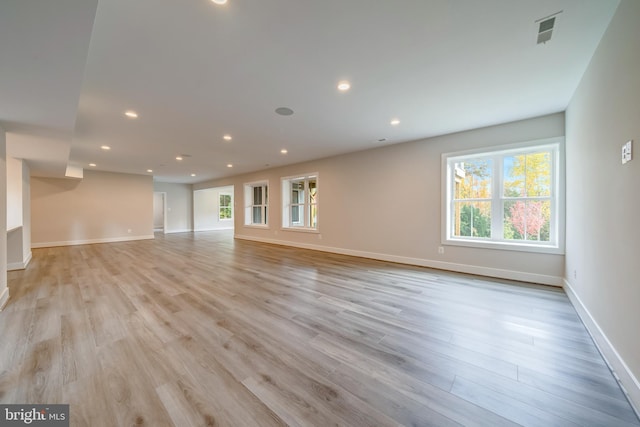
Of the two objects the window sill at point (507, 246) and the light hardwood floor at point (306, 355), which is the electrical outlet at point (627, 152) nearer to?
the light hardwood floor at point (306, 355)

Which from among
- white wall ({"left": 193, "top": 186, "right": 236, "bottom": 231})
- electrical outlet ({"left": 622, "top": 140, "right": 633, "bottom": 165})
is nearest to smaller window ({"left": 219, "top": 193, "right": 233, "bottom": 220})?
white wall ({"left": 193, "top": 186, "right": 236, "bottom": 231})

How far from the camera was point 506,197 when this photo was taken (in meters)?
3.91

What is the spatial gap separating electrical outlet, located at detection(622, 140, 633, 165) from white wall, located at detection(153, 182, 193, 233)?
1315cm

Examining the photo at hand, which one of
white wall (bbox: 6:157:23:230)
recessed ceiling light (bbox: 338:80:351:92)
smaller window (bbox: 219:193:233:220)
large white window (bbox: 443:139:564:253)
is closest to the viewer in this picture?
recessed ceiling light (bbox: 338:80:351:92)

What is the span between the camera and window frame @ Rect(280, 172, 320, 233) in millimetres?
6568

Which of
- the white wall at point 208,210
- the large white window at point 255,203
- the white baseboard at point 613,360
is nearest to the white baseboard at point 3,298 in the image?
the white baseboard at point 613,360

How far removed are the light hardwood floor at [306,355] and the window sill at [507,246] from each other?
1.86 ft

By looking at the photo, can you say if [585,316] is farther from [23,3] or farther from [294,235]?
[294,235]

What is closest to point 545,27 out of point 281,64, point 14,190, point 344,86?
point 344,86

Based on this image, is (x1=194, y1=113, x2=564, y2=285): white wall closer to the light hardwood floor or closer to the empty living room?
the empty living room

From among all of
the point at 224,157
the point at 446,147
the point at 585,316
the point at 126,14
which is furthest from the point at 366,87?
the point at 224,157

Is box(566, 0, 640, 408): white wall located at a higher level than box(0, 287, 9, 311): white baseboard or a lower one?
higher

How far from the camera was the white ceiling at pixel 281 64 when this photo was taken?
5.38 feet

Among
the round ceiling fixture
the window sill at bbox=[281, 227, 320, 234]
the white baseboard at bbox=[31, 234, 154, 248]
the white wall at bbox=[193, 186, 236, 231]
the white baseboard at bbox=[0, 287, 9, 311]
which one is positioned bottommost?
the white baseboard at bbox=[0, 287, 9, 311]
